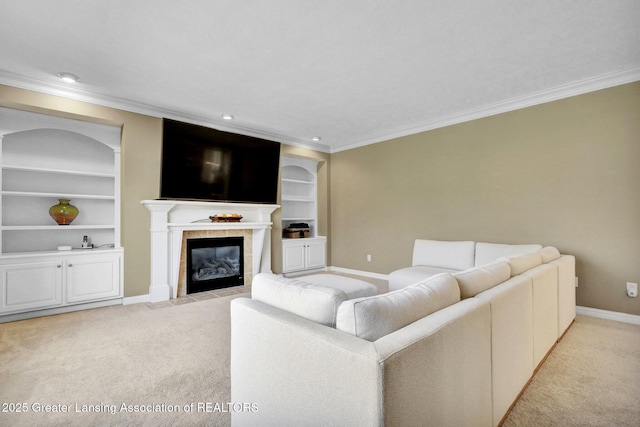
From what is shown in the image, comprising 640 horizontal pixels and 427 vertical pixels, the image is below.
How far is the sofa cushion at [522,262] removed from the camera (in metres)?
2.04

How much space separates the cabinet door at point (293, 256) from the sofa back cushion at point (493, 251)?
2.92 meters

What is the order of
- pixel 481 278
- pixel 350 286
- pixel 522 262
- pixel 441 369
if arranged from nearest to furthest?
1. pixel 441 369
2. pixel 481 278
3. pixel 522 262
4. pixel 350 286

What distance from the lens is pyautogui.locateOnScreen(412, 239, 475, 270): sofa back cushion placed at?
12.2 feet

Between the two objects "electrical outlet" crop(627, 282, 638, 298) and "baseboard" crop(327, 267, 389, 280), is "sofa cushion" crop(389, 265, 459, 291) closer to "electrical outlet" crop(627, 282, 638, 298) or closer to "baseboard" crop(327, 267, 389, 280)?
"baseboard" crop(327, 267, 389, 280)

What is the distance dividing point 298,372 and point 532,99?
401cm

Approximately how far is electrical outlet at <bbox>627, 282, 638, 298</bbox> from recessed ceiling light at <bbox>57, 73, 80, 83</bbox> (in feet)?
19.1

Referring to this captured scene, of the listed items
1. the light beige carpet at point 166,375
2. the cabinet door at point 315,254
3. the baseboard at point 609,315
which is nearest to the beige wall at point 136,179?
the light beige carpet at point 166,375

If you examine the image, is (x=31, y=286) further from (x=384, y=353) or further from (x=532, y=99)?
(x=532, y=99)

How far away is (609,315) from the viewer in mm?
3113

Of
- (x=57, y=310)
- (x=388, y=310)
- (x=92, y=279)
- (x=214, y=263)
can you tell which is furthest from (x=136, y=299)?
(x=388, y=310)

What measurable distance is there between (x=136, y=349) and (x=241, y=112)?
299 cm

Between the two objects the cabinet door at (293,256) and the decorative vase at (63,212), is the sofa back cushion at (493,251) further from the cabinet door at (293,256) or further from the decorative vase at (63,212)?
the decorative vase at (63,212)

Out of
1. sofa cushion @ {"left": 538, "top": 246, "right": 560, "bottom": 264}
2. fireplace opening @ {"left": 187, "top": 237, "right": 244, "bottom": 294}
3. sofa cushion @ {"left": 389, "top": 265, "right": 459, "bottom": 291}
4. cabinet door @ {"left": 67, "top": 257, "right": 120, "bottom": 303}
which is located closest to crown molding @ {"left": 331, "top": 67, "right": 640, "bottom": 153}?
sofa cushion @ {"left": 538, "top": 246, "right": 560, "bottom": 264}

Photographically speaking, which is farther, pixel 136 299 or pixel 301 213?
pixel 301 213
